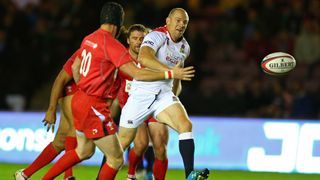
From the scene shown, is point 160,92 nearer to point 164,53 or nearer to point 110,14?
point 164,53

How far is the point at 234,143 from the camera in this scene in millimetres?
13891

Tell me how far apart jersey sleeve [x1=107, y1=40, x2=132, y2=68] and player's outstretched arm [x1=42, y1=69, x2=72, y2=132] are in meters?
1.16

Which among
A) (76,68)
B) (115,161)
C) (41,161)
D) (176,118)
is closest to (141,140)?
(176,118)

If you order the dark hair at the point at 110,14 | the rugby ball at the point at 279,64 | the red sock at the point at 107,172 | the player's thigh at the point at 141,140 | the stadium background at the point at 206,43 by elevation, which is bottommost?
the red sock at the point at 107,172

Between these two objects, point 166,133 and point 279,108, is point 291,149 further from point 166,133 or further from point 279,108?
point 166,133

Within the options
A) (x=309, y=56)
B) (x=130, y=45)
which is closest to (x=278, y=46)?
(x=309, y=56)

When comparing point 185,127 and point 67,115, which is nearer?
point 185,127

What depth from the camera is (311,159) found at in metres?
13.5

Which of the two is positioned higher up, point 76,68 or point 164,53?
point 164,53

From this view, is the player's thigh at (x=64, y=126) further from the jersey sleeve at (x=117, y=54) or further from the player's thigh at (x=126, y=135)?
the jersey sleeve at (x=117, y=54)

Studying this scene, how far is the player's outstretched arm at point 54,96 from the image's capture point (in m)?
9.30

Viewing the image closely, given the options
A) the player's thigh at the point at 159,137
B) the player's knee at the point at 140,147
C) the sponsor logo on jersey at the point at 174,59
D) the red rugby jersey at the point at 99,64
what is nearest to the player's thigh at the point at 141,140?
the player's knee at the point at 140,147

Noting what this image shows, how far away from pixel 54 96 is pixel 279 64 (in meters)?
2.56

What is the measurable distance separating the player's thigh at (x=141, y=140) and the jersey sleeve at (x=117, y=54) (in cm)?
193
